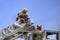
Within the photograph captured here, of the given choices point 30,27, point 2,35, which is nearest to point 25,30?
point 30,27

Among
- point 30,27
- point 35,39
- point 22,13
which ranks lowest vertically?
point 35,39

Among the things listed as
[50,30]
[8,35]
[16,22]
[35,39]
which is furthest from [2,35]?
[50,30]

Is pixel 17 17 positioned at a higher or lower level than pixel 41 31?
higher

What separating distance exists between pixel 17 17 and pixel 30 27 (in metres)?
0.57

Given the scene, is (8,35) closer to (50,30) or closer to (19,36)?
(19,36)

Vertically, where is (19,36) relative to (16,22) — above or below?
below

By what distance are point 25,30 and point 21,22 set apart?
311 millimetres

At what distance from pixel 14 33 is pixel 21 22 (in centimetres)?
44

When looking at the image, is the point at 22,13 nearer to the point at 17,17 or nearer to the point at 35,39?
the point at 17,17

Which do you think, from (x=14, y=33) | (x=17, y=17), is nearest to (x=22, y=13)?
(x=17, y=17)

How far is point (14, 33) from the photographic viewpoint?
6.66m

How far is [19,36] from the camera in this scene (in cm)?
672

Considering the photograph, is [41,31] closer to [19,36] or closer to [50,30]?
[50,30]

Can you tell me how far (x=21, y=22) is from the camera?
21.8 feet
